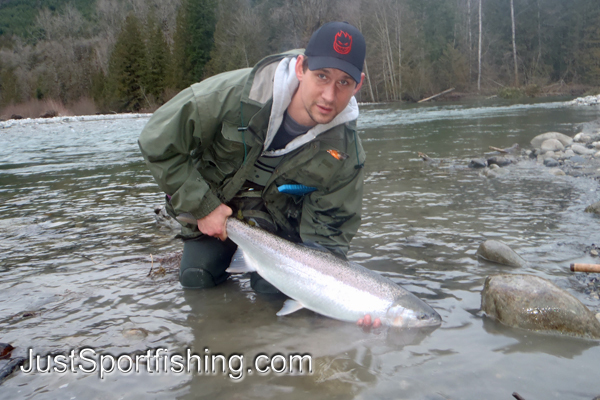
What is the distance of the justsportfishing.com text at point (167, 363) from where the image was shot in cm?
285

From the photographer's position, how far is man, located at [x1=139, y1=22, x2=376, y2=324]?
3404 mm

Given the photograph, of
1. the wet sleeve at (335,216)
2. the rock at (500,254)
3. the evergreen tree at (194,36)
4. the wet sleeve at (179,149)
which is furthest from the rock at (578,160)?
the evergreen tree at (194,36)

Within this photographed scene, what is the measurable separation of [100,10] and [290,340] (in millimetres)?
74423

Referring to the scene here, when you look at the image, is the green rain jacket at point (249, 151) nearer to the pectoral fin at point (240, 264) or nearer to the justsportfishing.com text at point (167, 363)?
the pectoral fin at point (240, 264)

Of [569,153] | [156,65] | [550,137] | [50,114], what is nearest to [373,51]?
[156,65]

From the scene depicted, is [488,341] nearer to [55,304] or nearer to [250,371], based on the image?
[250,371]

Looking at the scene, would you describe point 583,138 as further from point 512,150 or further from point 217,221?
point 217,221

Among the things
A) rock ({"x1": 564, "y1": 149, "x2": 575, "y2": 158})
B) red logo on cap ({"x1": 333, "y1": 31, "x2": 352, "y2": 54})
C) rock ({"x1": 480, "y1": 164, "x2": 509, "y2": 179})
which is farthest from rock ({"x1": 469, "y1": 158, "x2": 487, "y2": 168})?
red logo on cap ({"x1": 333, "y1": 31, "x2": 352, "y2": 54})

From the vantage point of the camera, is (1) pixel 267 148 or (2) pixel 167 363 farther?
(1) pixel 267 148

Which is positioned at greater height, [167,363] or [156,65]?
[156,65]

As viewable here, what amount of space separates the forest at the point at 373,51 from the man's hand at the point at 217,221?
4091cm

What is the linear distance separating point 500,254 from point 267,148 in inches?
90.7

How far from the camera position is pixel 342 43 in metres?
3.27

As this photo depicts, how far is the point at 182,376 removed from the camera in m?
2.80
